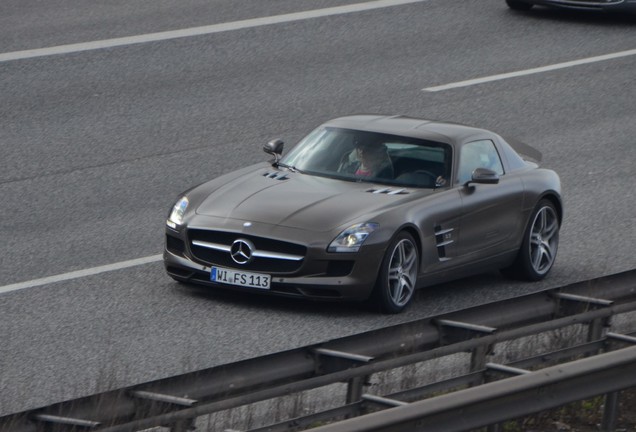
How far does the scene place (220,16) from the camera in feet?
69.3

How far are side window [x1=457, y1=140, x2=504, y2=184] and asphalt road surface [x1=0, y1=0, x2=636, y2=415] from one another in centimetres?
99

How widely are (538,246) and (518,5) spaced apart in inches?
450

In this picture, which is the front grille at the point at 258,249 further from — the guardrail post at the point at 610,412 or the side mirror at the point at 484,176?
the guardrail post at the point at 610,412

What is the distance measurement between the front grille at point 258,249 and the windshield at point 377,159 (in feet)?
4.02

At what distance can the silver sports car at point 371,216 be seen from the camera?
10422 millimetres

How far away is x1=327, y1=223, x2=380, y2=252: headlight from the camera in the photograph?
1038cm

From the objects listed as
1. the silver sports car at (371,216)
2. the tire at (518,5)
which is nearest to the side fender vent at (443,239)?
the silver sports car at (371,216)

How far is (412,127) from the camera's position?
470 inches

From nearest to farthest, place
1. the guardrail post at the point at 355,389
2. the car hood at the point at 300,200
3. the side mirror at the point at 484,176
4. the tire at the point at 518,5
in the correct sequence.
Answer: the guardrail post at the point at 355,389
the car hood at the point at 300,200
the side mirror at the point at 484,176
the tire at the point at 518,5

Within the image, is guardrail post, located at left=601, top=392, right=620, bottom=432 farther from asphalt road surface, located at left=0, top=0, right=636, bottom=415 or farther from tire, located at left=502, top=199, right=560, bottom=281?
tire, located at left=502, top=199, right=560, bottom=281

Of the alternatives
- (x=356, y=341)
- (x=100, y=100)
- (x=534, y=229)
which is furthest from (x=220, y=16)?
(x=356, y=341)

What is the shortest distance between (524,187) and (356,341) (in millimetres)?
4710

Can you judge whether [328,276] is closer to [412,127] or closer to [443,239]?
[443,239]

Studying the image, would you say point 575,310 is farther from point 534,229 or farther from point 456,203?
point 534,229
